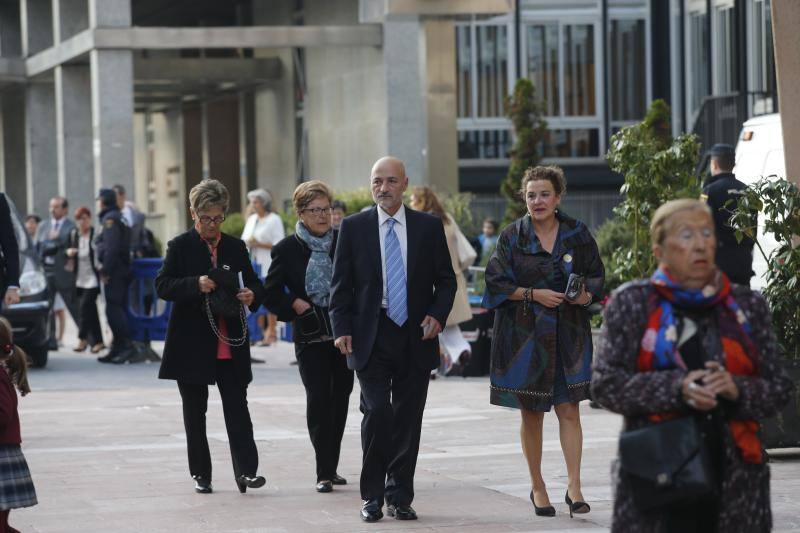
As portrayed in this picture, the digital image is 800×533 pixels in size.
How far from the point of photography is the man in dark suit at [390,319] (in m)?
8.23

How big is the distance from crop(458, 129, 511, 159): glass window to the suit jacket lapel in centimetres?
2802

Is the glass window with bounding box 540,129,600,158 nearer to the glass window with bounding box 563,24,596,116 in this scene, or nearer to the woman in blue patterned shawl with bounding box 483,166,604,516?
the glass window with bounding box 563,24,596,116

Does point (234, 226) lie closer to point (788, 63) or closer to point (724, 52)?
point (724, 52)

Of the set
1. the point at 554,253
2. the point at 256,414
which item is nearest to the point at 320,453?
the point at 554,253

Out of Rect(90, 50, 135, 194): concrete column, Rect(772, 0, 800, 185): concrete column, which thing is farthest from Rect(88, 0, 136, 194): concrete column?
Rect(772, 0, 800, 185): concrete column

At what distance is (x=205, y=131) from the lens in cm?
4316

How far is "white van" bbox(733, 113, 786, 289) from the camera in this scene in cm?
1374

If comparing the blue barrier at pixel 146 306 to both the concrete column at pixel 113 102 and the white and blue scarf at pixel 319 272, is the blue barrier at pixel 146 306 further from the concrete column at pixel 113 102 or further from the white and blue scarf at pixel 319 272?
the concrete column at pixel 113 102

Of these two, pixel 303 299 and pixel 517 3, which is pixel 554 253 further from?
pixel 517 3

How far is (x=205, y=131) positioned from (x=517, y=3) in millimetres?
10717

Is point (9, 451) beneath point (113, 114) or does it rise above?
beneath

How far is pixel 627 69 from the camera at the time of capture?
1454 inches

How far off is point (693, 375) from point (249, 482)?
4696 mm

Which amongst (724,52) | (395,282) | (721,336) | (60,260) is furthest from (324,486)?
(724,52)
